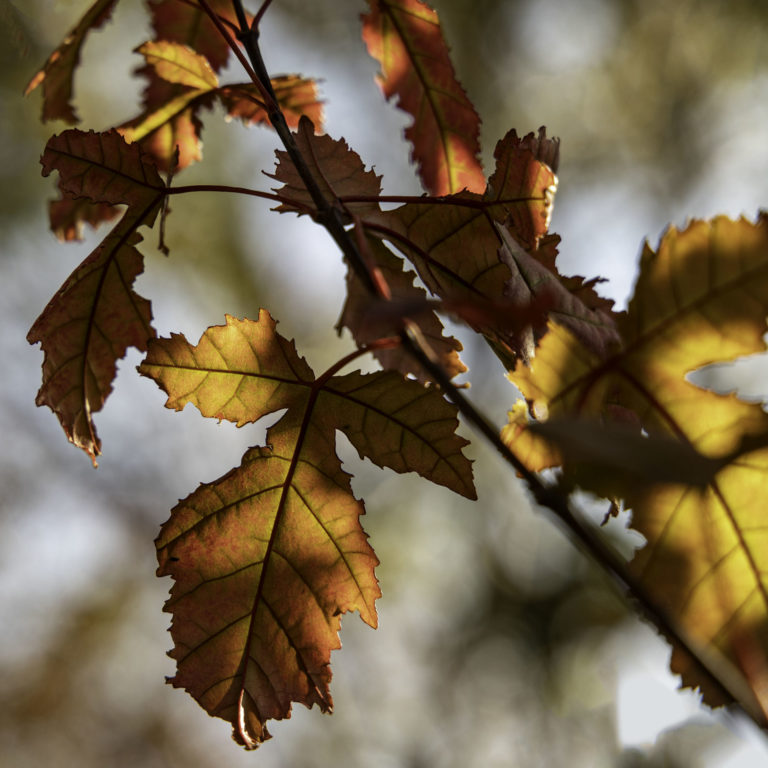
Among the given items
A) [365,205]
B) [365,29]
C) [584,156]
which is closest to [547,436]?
[365,205]

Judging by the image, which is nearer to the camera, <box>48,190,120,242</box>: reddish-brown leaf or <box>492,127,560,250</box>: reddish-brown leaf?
<box>492,127,560,250</box>: reddish-brown leaf

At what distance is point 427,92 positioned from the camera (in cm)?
89

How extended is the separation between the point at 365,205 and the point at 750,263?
1.09 feet

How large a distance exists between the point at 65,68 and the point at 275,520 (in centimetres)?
67

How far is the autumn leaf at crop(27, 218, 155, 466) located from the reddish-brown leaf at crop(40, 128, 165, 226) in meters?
0.03

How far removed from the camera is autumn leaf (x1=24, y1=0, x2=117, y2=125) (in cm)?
84

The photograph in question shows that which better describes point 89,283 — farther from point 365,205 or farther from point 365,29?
point 365,29

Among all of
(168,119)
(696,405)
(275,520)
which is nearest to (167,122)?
(168,119)

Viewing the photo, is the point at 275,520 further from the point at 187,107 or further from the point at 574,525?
the point at 187,107

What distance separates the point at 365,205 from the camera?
2.07 ft

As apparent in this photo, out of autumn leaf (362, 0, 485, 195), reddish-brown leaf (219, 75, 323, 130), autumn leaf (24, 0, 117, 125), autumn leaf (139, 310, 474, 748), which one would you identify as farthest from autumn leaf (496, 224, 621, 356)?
autumn leaf (24, 0, 117, 125)

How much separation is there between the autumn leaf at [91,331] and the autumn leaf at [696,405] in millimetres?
418

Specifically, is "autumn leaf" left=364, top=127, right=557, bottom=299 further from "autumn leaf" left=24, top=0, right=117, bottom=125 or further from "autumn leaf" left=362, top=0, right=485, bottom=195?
"autumn leaf" left=24, top=0, right=117, bottom=125

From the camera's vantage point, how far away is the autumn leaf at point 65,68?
0.84 meters
